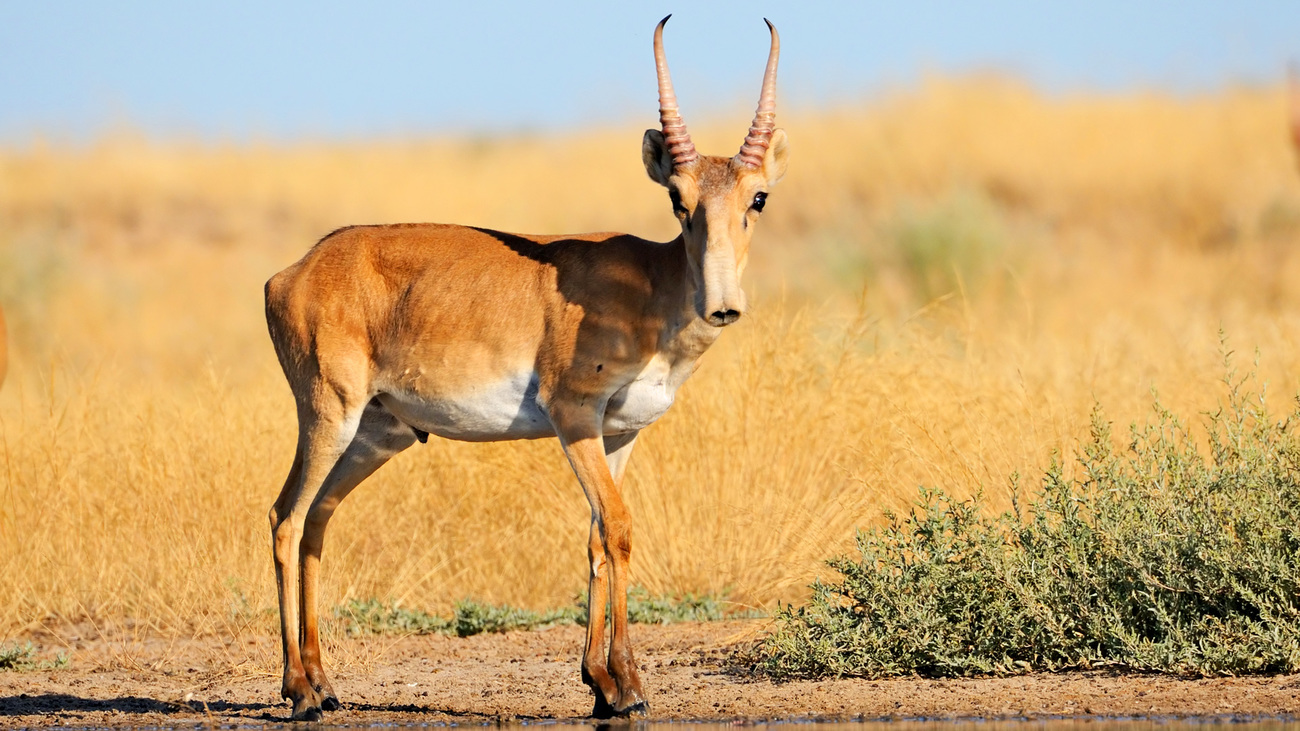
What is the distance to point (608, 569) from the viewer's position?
7473 millimetres

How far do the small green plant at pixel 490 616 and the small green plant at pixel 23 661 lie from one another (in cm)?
166

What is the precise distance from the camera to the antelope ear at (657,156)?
7.54 metres

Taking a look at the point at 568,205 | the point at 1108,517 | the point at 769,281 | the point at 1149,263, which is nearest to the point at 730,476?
the point at 1108,517

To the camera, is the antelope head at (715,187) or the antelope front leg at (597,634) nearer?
the antelope head at (715,187)

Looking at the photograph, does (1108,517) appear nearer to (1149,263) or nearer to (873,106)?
(1149,263)

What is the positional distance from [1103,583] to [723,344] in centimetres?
479

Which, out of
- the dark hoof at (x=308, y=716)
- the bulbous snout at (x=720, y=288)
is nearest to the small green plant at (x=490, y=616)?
the dark hoof at (x=308, y=716)

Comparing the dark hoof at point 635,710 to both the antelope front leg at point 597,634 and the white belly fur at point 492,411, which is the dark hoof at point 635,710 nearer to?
the antelope front leg at point 597,634

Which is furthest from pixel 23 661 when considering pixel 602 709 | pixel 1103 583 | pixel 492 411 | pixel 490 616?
pixel 1103 583

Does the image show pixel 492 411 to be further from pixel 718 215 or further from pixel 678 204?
pixel 718 215

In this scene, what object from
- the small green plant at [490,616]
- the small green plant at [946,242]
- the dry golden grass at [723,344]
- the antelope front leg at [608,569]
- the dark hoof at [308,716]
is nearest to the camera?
the antelope front leg at [608,569]

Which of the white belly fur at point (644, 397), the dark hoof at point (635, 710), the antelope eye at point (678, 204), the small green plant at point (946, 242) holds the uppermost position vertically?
the small green plant at point (946, 242)

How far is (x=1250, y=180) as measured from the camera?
2819 cm

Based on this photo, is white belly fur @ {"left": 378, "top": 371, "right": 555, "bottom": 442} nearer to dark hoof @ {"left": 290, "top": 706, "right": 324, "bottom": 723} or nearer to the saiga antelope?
the saiga antelope
